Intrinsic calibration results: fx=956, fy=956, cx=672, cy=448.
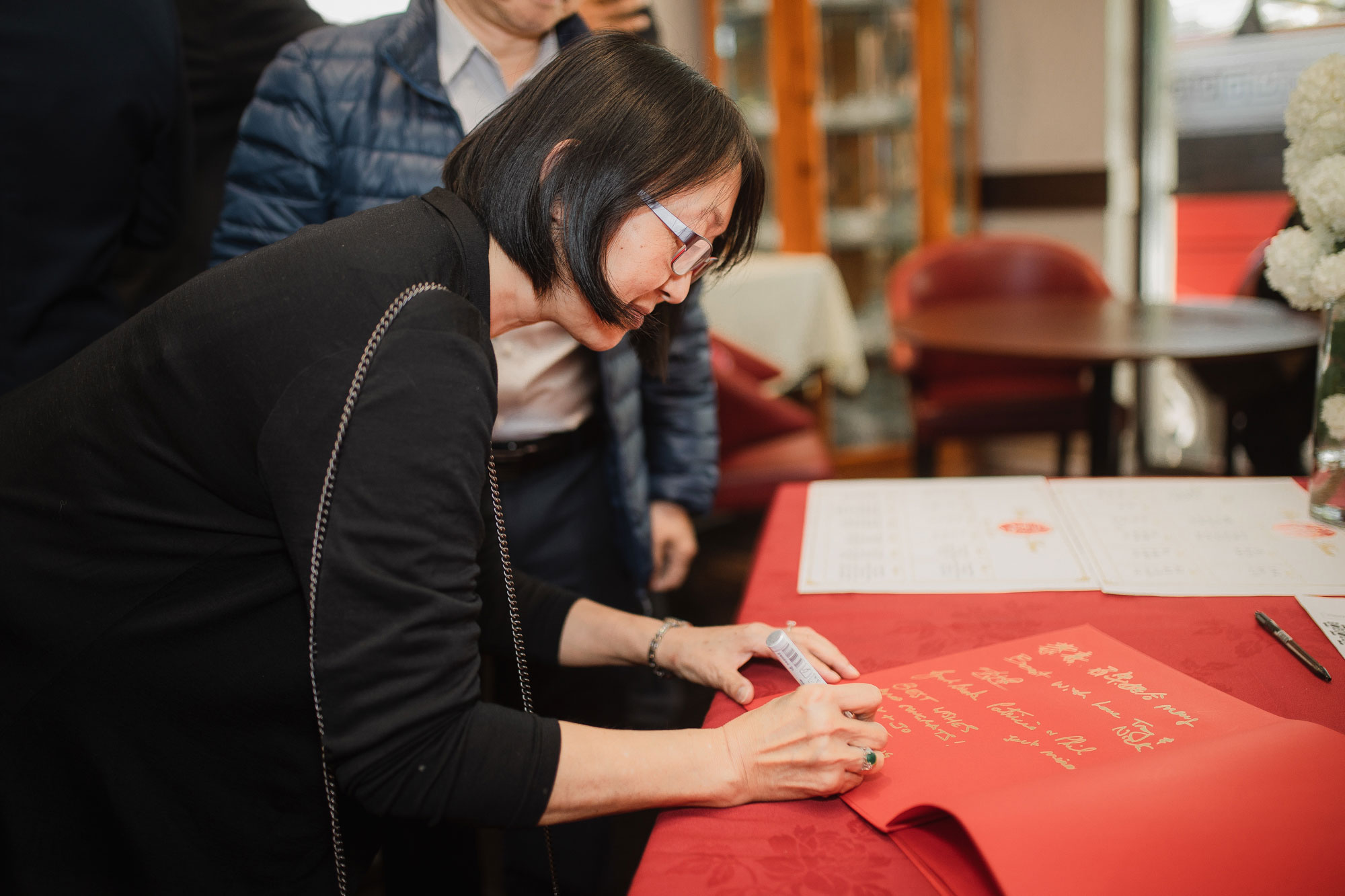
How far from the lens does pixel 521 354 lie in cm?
127

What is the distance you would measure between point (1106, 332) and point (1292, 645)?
5.57ft

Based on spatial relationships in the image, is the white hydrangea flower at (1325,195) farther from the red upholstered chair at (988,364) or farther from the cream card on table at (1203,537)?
the red upholstered chair at (988,364)

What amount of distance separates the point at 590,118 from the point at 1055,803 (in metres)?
0.62

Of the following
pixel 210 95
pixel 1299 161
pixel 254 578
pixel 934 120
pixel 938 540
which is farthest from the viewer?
pixel 934 120

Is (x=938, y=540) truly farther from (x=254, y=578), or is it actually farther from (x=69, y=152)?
(x=69, y=152)

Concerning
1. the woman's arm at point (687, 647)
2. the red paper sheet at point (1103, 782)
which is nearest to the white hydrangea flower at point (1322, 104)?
the red paper sheet at point (1103, 782)

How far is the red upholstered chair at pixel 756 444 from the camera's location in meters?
2.51

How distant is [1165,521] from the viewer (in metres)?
1.15

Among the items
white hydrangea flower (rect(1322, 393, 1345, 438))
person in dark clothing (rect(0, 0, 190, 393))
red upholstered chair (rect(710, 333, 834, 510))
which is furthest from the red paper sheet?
red upholstered chair (rect(710, 333, 834, 510))

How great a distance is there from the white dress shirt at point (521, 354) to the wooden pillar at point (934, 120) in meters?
3.04

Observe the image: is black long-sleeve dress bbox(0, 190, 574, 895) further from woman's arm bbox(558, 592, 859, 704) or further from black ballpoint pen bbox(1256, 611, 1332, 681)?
black ballpoint pen bbox(1256, 611, 1332, 681)

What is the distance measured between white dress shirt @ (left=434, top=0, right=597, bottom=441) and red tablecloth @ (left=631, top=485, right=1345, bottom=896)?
351 millimetres

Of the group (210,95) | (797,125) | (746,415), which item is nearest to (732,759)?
(210,95)

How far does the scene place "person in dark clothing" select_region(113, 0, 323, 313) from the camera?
5.77 feet
